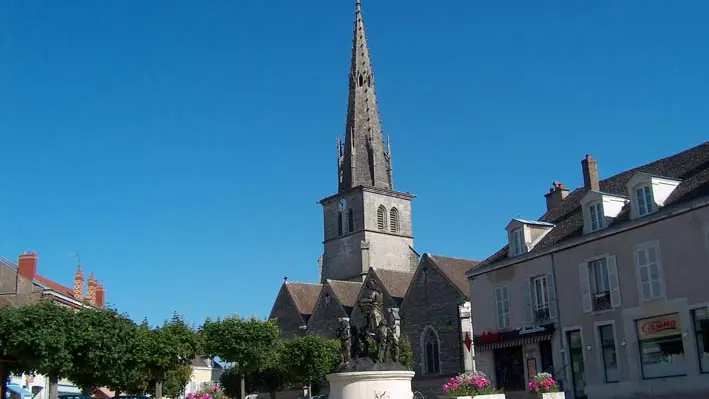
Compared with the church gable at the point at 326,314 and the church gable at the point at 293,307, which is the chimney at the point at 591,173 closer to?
the church gable at the point at 326,314

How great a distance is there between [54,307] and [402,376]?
58.2 feet

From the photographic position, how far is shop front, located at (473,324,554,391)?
95.5 ft

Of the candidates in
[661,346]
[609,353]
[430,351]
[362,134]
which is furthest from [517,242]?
[362,134]

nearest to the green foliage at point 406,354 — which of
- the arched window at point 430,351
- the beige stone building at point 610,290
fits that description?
the arched window at point 430,351

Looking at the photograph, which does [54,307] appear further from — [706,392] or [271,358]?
[706,392]

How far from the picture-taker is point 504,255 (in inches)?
1267

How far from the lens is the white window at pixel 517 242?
30906mm

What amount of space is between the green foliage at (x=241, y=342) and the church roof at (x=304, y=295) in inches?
479

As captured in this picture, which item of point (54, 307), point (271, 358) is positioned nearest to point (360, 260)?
point (271, 358)

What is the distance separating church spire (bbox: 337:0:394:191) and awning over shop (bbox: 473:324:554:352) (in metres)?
31.7

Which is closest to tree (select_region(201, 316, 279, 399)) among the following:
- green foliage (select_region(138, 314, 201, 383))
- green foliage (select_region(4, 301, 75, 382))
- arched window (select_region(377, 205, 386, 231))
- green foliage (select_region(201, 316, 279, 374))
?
green foliage (select_region(201, 316, 279, 374))

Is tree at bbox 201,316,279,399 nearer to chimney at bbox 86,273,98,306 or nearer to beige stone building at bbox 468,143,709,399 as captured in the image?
beige stone building at bbox 468,143,709,399

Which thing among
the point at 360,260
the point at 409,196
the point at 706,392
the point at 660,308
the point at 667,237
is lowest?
the point at 706,392

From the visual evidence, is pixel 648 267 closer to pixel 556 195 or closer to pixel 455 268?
pixel 556 195
